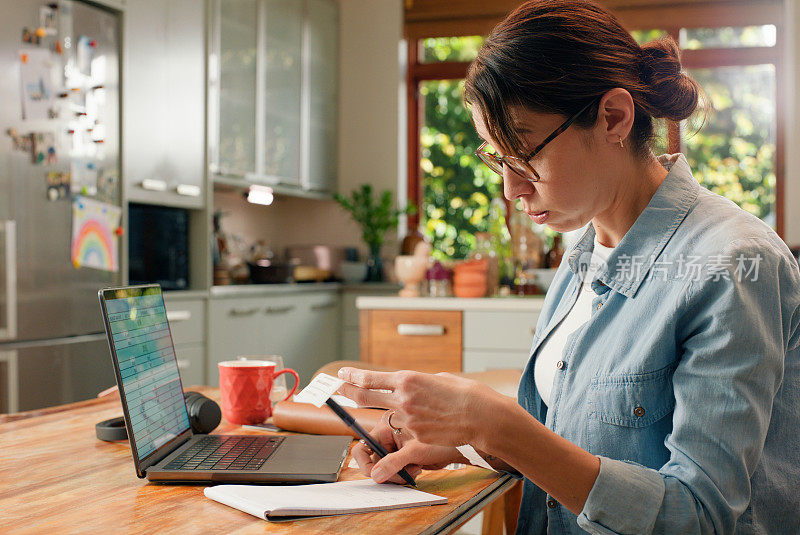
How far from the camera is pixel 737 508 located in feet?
2.82

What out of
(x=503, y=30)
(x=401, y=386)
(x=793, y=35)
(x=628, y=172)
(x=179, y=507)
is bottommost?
(x=179, y=507)

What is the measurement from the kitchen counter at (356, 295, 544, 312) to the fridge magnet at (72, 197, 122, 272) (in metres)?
1.05

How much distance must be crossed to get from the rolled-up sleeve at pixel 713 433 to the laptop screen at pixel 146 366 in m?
0.57

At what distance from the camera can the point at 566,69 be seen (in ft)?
3.38

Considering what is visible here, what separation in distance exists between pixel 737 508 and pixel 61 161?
2700 millimetres

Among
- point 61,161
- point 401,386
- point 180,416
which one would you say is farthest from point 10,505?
point 61,161

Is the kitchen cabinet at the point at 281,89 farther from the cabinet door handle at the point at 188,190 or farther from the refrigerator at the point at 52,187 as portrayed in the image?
the refrigerator at the point at 52,187

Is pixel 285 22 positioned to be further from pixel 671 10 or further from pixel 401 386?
pixel 401 386

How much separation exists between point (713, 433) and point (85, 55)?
287 centimetres

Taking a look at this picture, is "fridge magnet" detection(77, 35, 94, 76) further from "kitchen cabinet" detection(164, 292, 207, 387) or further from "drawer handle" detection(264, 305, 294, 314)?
→ "drawer handle" detection(264, 305, 294, 314)

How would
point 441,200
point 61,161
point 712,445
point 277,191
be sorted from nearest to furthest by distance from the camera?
point 712,445, point 61,161, point 277,191, point 441,200

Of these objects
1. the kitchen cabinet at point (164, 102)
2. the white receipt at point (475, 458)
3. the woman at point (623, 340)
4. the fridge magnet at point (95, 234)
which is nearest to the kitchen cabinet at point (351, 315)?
the kitchen cabinet at point (164, 102)

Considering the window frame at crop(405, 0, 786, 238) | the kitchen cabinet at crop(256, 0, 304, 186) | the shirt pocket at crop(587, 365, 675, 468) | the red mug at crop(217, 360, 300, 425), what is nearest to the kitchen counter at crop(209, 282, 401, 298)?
the window frame at crop(405, 0, 786, 238)

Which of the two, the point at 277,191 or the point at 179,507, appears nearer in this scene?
the point at 179,507
